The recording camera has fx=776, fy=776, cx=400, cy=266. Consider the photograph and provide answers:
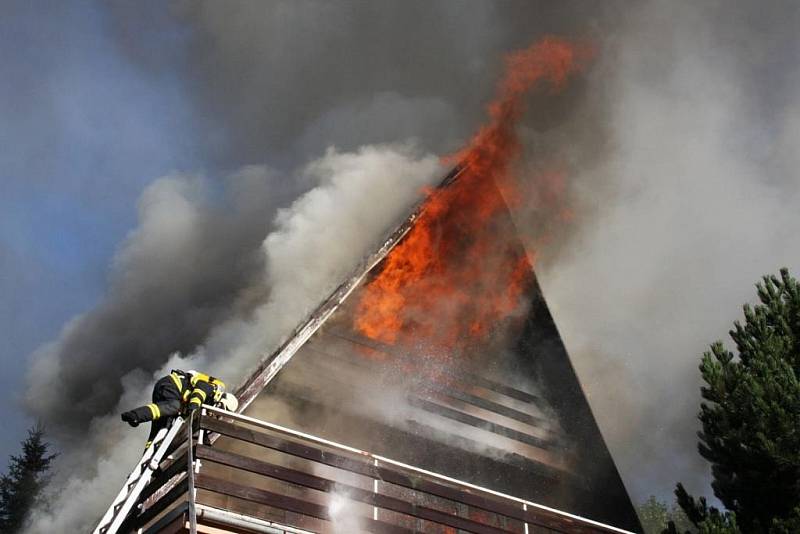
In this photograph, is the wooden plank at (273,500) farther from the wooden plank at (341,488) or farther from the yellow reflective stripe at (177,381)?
the yellow reflective stripe at (177,381)

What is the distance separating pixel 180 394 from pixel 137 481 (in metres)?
1.05

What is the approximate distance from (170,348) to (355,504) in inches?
251

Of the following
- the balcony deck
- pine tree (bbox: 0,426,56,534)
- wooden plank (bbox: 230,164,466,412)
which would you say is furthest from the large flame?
pine tree (bbox: 0,426,56,534)

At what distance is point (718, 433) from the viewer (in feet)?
31.9

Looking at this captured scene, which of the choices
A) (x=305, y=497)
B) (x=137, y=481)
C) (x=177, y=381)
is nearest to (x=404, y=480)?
(x=305, y=497)

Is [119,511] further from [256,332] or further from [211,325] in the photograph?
[211,325]

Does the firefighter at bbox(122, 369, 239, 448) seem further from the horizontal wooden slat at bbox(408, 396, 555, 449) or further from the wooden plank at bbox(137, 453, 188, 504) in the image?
the horizontal wooden slat at bbox(408, 396, 555, 449)

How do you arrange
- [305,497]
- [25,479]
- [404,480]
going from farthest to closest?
[25,479] → [404,480] → [305,497]

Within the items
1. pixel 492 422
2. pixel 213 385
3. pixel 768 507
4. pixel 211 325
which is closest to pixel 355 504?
pixel 213 385

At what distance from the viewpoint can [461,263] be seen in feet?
42.8

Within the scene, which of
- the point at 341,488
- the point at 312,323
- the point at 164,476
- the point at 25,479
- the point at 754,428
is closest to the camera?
the point at 164,476

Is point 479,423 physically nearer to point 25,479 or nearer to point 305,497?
point 305,497

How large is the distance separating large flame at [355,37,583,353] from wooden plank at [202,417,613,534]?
3.34 metres

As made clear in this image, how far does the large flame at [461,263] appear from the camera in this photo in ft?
38.7
